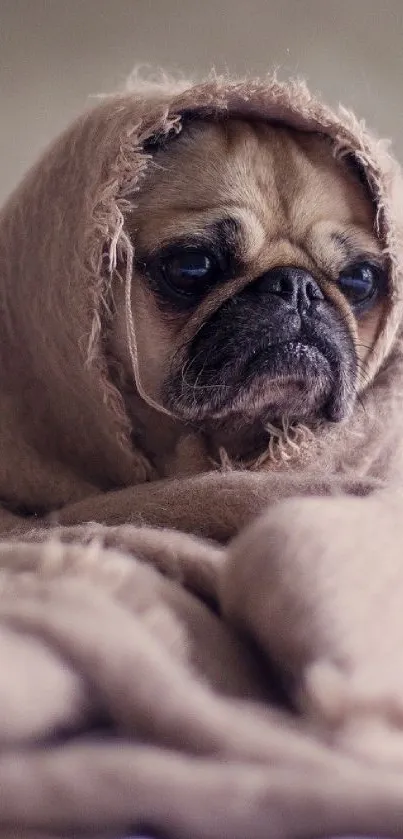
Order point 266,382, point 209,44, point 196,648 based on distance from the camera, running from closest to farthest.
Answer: point 196,648 < point 266,382 < point 209,44

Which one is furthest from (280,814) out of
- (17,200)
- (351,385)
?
(17,200)

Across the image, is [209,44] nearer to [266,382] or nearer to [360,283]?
[360,283]

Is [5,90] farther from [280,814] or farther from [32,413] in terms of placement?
[280,814]

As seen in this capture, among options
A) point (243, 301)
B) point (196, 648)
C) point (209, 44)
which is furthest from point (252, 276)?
point (209, 44)

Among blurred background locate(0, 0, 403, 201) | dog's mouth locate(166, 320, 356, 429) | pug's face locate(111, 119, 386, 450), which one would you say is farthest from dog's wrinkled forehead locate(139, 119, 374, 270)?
blurred background locate(0, 0, 403, 201)

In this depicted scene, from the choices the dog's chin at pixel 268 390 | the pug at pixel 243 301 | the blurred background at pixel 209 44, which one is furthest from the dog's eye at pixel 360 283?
the blurred background at pixel 209 44

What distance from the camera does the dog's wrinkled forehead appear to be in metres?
0.79

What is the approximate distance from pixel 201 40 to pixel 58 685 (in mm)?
1392

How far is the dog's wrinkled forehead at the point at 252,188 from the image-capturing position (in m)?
0.79

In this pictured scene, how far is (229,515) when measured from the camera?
0.61 m

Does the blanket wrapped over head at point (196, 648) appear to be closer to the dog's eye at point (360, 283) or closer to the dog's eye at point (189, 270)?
the dog's eye at point (189, 270)

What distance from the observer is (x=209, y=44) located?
1.41m

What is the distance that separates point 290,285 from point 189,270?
111 mm

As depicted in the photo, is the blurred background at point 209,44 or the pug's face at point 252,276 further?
the blurred background at point 209,44
